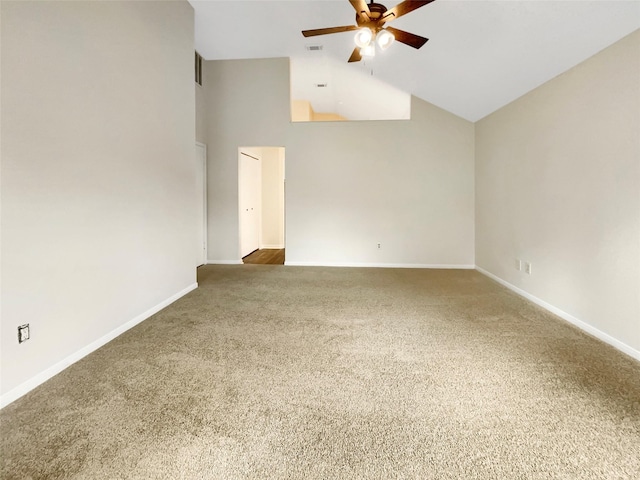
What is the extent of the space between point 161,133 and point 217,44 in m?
2.56

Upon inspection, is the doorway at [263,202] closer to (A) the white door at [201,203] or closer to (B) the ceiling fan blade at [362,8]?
(A) the white door at [201,203]

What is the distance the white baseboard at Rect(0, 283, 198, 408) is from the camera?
1768 millimetres

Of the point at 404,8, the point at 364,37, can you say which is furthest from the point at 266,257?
the point at 404,8

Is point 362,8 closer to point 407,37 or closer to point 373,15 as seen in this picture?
point 373,15

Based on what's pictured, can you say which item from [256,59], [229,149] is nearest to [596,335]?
[229,149]

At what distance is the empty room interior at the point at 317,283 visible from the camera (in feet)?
4.81

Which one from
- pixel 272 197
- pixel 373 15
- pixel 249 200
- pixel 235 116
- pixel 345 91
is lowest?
pixel 249 200

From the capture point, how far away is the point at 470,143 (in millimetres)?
5352

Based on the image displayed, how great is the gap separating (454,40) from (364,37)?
1442 millimetres

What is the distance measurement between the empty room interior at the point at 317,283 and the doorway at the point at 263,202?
5.07ft

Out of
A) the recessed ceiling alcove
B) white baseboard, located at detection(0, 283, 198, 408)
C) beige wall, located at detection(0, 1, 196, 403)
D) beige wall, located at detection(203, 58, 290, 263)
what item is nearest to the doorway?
beige wall, located at detection(203, 58, 290, 263)

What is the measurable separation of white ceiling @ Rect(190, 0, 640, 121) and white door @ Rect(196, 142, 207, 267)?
64.3 inches

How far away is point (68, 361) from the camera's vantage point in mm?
2152

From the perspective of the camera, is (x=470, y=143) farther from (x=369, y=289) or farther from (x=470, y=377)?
(x=470, y=377)
